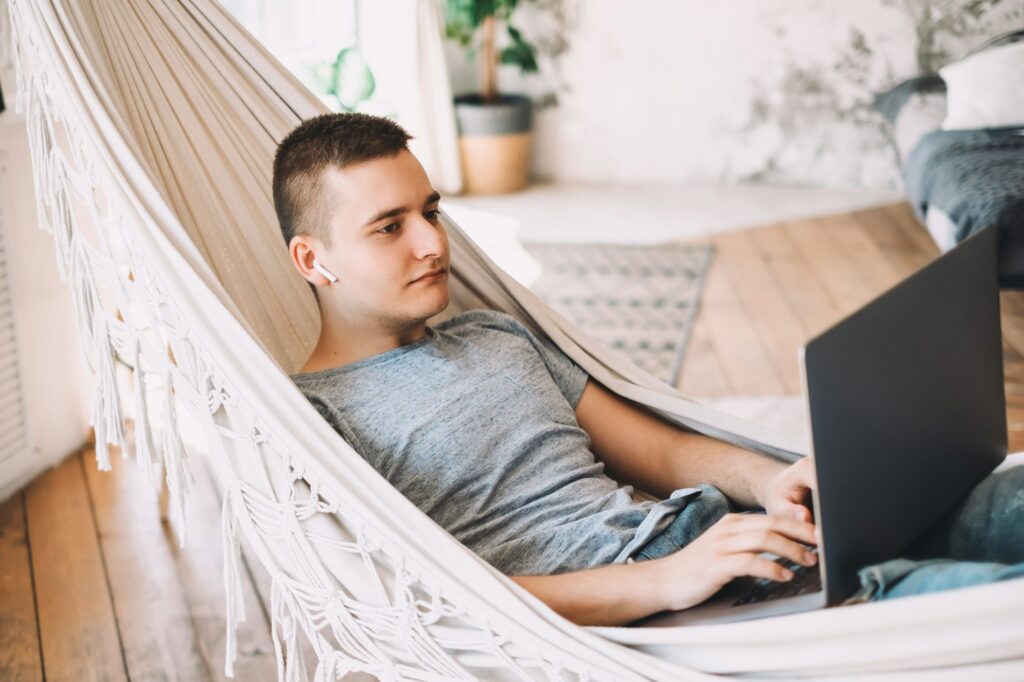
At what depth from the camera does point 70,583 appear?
6.54 feet

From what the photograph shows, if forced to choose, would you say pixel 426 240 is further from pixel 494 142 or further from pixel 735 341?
pixel 494 142

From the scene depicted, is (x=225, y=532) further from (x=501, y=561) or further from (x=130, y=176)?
(x=130, y=176)

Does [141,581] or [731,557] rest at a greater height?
[731,557]

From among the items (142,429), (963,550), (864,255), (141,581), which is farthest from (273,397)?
(864,255)

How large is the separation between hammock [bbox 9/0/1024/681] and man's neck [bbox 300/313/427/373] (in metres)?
0.16

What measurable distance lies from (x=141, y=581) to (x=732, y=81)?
137 inches

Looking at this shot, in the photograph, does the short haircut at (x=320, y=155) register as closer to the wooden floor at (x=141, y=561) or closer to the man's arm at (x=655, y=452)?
the man's arm at (x=655, y=452)

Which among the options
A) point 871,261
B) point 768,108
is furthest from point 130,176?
point 768,108

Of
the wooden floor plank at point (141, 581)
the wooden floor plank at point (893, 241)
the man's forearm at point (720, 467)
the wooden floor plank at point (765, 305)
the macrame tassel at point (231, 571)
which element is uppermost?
the man's forearm at point (720, 467)

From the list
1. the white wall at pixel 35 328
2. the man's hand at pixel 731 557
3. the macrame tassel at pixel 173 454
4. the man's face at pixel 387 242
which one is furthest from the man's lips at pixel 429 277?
the white wall at pixel 35 328

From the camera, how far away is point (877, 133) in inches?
178

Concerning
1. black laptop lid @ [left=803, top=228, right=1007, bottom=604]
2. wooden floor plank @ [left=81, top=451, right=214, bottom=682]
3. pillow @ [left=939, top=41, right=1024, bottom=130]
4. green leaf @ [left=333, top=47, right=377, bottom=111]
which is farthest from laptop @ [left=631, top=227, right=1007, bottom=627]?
green leaf @ [left=333, top=47, right=377, bottom=111]

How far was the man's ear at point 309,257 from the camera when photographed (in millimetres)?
1437

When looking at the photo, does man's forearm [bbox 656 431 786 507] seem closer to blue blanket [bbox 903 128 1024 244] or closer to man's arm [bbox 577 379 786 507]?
man's arm [bbox 577 379 786 507]
